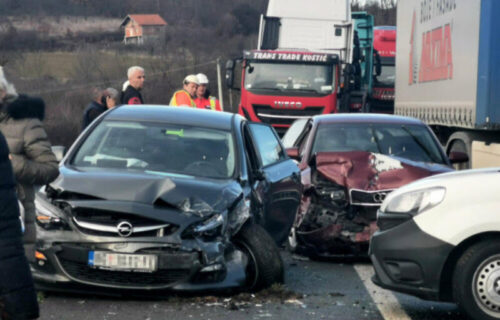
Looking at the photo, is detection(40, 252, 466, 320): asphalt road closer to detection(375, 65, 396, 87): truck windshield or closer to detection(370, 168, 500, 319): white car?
detection(370, 168, 500, 319): white car

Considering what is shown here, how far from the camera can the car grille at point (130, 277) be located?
6.99 metres

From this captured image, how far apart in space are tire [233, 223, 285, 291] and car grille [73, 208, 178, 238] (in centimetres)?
70

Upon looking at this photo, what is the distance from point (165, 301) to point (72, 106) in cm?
5973

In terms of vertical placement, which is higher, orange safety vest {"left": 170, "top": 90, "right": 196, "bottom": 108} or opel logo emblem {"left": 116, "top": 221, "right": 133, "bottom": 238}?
orange safety vest {"left": 170, "top": 90, "right": 196, "bottom": 108}

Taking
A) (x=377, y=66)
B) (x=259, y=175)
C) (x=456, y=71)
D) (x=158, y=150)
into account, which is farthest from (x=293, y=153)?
(x=377, y=66)

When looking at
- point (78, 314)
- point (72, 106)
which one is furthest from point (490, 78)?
point (72, 106)

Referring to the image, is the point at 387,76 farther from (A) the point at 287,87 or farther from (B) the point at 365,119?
(B) the point at 365,119

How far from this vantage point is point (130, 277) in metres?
7.00

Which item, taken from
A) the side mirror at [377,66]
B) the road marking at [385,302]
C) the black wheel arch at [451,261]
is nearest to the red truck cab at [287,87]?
the side mirror at [377,66]

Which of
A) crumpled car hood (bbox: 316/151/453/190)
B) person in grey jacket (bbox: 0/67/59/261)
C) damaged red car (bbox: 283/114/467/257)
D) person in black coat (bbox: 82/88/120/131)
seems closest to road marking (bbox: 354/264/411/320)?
damaged red car (bbox: 283/114/467/257)

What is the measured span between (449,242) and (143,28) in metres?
59.6

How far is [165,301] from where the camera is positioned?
23.7 ft

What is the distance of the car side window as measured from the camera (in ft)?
30.5

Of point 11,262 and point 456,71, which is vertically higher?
point 456,71
